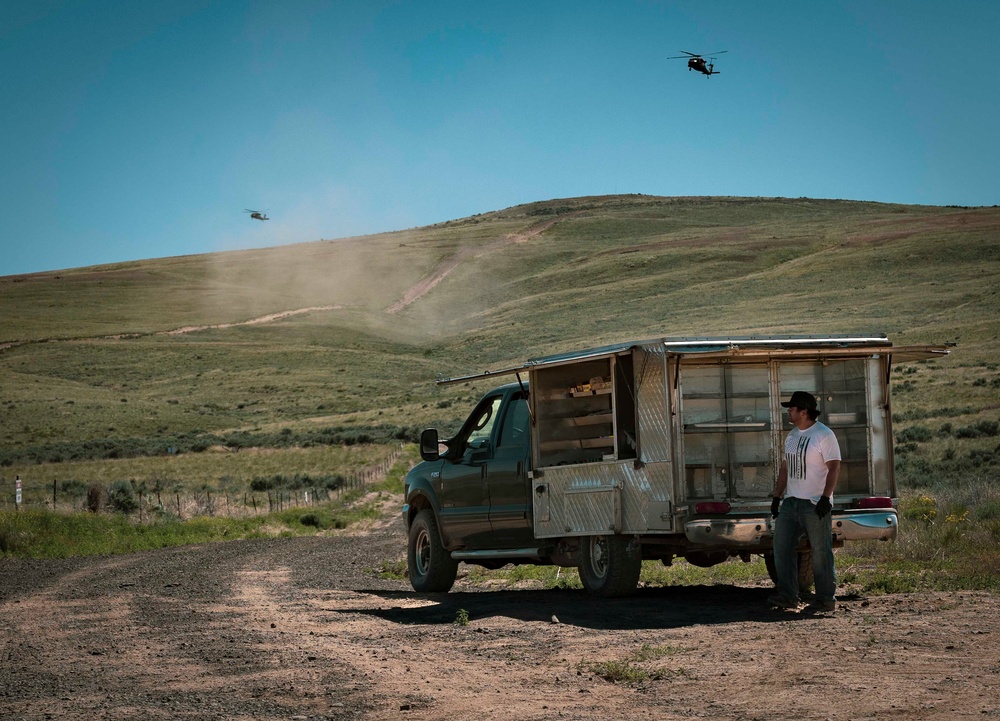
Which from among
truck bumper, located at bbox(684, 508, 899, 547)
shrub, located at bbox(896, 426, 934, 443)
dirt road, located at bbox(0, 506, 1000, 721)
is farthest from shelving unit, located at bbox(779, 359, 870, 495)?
shrub, located at bbox(896, 426, 934, 443)

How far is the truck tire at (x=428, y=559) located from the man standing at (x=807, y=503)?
15.5 feet

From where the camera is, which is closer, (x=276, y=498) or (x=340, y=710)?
(x=340, y=710)

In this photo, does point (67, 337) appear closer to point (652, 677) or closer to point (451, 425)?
point (451, 425)

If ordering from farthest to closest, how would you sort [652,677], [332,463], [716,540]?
[332,463] < [716,540] < [652,677]

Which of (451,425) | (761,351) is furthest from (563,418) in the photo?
(451,425)

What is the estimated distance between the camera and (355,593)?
14750 mm

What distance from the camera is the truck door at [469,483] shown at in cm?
1390

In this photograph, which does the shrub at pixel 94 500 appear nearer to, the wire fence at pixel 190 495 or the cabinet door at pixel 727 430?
the wire fence at pixel 190 495

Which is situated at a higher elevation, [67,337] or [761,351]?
[67,337]

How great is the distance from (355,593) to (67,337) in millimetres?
97167

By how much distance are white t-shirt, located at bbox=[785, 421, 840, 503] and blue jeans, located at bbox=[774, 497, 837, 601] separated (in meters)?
0.10

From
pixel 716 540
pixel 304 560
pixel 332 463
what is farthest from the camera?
pixel 332 463

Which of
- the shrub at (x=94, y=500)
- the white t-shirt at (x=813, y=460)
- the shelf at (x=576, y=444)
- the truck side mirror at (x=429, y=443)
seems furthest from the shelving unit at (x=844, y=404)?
the shrub at (x=94, y=500)

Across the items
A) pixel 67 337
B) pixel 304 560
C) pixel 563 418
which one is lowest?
pixel 304 560
